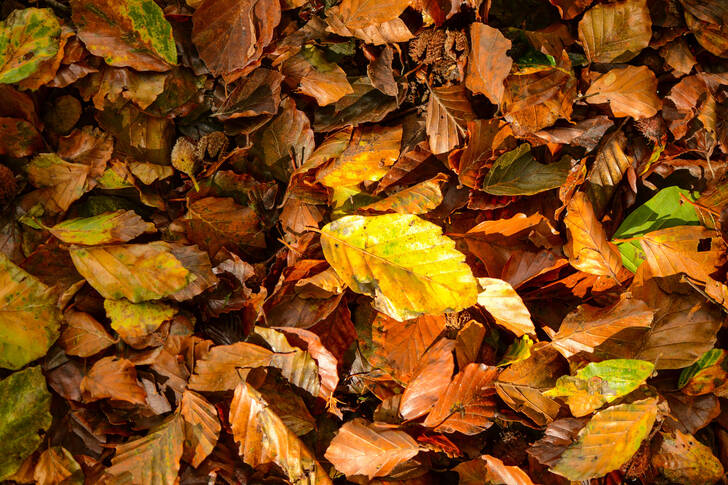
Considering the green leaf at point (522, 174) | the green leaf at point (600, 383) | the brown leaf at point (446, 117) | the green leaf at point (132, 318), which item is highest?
the brown leaf at point (446, 117)

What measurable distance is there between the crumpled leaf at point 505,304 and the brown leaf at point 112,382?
2.85 feet

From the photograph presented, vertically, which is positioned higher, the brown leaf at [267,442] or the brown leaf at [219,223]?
the brown leaf at [219,223]

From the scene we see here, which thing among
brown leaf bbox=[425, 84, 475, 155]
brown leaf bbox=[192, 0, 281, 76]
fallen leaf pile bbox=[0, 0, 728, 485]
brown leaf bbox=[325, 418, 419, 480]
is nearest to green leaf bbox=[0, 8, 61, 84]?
fallen leaf pile bbox=[0, 0, 728, 485]

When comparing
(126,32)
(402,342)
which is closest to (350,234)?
(402,342)

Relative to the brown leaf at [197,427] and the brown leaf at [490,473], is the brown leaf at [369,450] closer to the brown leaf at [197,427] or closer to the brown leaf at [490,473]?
the brown leaf at [490,473]

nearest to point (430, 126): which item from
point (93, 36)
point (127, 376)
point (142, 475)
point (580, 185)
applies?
point (580, 185)

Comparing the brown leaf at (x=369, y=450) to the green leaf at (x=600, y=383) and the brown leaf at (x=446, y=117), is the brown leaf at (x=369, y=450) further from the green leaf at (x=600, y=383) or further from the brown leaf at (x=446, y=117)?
the brown leaf at (x=446, y=117)

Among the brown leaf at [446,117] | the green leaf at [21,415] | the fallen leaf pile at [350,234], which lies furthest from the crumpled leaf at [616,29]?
the green leaf at [21,415]

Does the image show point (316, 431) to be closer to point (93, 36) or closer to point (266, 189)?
point (266, 189)

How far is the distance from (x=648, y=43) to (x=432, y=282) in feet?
2.72

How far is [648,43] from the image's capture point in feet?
4.28

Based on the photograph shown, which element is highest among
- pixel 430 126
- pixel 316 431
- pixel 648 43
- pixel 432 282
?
pixel 648 43

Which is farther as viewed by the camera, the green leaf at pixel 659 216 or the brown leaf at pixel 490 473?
the green leaf at pixel 659 216

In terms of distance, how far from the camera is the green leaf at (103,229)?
4.09 feet
